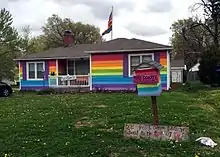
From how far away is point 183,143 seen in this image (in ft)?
25.9

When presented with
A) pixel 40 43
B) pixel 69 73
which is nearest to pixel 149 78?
pixel 69 73

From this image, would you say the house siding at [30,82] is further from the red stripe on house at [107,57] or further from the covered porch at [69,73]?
the red stripe on house at [107,57]

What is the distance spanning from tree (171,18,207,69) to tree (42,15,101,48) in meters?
13.6

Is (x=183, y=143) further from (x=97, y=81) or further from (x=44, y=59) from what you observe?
(x=44, y=59)

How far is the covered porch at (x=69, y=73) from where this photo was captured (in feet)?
88.7

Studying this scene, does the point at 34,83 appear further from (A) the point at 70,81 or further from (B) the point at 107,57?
(B) the point at 107,57

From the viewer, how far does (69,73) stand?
29.5 metres

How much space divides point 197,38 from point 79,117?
45.4 metres

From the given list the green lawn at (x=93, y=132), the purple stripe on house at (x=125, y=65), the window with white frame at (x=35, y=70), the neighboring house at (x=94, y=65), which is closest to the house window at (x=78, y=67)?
the neighboring house at (x=94, y=65)

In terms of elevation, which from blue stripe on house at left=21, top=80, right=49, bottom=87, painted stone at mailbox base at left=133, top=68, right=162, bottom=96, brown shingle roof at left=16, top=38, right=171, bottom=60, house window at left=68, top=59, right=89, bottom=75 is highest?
brown shingle roof at left=16, top=38, right=171, bottom=60

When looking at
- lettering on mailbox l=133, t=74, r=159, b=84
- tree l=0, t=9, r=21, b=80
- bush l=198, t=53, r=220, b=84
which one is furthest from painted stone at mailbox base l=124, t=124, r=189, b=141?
tree l=0, t=9, r=21, b=80

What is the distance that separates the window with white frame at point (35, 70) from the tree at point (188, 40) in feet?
77.4

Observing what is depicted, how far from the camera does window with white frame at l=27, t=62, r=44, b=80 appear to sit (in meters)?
28.9

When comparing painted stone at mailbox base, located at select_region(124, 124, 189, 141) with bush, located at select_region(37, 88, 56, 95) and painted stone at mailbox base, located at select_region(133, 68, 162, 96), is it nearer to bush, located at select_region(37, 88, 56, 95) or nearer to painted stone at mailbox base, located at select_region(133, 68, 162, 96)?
painted stone at mailbox base, located at select_region(133, 68, 162, 96)
